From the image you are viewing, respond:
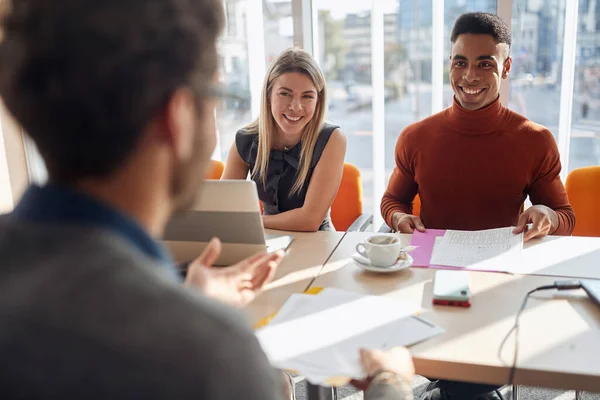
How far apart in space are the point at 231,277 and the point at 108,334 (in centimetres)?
70

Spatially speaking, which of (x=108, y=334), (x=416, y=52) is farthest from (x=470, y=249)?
(x=416, y=52)

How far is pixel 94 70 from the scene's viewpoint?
1.77ft

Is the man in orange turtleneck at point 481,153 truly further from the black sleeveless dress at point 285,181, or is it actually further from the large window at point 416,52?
the large window at point 416,52

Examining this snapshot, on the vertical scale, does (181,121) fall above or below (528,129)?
above

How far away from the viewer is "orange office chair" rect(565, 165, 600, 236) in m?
2.20

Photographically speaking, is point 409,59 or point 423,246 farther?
point 409,59

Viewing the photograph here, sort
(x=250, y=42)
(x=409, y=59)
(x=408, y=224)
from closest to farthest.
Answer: (x=408, y=224) < (x=250, y=42) < (x=409, y=59)

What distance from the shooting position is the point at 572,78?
306cm

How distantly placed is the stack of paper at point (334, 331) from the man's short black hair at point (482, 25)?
1233 mm

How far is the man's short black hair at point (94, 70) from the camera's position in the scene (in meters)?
0.54

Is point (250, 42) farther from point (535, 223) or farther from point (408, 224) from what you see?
Result: point (535, 223)

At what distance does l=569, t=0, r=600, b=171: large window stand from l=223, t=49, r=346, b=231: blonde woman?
1.67 metres

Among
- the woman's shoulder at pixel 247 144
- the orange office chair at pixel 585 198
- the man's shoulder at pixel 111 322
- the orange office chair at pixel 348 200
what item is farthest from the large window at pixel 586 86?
the man's shoulder at pixel 111 322

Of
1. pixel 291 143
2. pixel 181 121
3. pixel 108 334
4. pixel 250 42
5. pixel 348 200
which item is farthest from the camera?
pixel 250 42
